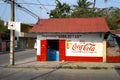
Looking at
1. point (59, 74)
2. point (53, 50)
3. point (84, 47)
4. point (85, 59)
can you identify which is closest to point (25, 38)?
point (53, 50)

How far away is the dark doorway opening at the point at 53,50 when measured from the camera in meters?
28.2

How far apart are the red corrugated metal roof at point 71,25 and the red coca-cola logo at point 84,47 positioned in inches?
56.4

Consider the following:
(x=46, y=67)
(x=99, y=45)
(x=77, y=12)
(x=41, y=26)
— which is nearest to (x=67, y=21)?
(x=41, y=26)

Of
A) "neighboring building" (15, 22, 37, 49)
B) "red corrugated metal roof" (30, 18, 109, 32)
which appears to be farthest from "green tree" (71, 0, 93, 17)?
"red corrugated metal roof" (30, 18, 109, 32)

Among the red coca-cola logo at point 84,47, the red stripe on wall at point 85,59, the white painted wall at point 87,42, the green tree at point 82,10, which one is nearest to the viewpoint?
the red stripe on wall at point 85,59

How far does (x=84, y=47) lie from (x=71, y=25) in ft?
8.99

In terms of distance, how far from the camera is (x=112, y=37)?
27.8 meters

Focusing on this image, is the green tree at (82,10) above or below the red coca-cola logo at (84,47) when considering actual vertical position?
above

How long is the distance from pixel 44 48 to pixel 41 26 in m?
2.45

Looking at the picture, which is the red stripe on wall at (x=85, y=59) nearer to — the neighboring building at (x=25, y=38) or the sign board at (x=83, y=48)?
the sign board at (x=83, y=48)

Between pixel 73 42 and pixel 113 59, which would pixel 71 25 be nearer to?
pixel 73 42

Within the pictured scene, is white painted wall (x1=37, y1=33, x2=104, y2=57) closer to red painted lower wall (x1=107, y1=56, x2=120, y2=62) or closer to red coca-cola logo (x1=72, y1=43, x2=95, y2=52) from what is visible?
red coca-cola logo (x1=72, y1=43, x2=95, y2=52)

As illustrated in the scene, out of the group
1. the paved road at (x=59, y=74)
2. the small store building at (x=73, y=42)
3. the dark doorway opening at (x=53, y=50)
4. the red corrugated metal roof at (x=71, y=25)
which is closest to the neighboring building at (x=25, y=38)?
the red corrugated metal roof at (x=71, y=25)

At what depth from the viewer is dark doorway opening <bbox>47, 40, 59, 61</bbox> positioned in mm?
28228
